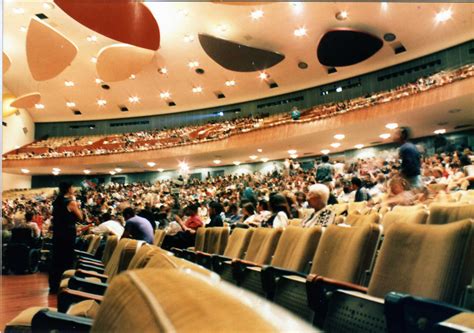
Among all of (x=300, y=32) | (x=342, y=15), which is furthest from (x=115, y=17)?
(x=342, y=15)

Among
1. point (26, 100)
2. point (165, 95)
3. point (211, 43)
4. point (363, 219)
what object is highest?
point (211, 43)

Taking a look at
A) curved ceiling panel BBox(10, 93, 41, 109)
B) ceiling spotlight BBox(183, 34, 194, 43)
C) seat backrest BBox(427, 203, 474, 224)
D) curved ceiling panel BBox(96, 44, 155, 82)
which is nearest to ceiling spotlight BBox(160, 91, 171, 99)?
curved ceiling panel BBox(96, 44, 155, 82)

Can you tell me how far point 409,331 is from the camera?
1.15 m

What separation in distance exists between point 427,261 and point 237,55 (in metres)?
13.2

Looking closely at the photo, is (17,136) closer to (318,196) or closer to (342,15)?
(342,15)

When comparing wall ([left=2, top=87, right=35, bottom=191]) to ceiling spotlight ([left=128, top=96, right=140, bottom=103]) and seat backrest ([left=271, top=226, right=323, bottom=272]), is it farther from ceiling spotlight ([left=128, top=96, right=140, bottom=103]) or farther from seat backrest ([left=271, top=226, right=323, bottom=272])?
seat backrest ([left=271, top=226, right=323, bottom=272])

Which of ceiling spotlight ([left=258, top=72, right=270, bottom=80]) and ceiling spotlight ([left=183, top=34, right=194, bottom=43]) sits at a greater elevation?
ceiling spotlight ([left=183, top=34, right=194, bottom=43])

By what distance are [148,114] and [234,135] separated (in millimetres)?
7153

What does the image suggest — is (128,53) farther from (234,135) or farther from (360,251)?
(360,251)

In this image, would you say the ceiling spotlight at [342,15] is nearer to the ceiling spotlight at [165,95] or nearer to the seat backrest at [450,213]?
the ceiling spotlight at [165,95]

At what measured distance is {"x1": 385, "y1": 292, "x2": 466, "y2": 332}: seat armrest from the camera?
3.67 feet

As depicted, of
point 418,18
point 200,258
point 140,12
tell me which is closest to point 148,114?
point 140,12

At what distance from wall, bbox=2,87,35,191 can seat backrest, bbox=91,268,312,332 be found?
67.9 ft

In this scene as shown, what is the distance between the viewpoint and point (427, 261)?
1352 millimetres
